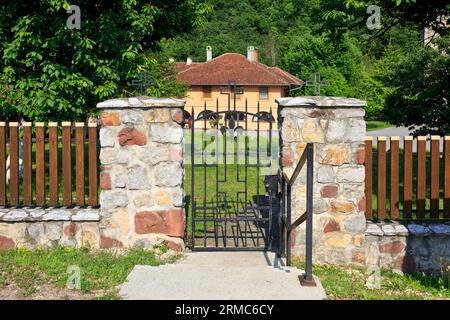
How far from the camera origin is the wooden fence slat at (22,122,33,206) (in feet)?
21.1

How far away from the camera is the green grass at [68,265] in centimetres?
505

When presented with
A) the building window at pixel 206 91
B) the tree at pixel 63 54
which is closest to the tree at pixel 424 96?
the tree at pixel 63 54

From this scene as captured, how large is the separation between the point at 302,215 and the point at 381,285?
109 centimetres

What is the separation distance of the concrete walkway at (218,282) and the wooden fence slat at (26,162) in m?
1.86

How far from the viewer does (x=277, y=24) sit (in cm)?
5900

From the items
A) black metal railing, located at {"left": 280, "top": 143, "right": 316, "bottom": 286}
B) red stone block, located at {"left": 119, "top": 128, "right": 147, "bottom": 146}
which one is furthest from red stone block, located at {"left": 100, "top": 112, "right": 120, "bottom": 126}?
black metal railing, located at {"left": 280, "top": 143, "right": 316, "bottom": 286}

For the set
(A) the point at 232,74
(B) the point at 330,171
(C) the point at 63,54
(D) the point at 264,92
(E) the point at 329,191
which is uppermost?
(A) the point at 232,74

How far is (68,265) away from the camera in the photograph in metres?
5.56

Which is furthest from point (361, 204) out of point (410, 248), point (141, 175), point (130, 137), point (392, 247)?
point (130, 137)

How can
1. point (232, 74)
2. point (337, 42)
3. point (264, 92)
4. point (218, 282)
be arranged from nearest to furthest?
point (218, 282)
point (337, 42)
point (264, 92)
point (232, 74)

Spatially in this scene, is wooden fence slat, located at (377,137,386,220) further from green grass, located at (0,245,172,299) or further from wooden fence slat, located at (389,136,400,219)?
green grass, located at (0,245,172,299)

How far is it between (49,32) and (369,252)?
6.11m

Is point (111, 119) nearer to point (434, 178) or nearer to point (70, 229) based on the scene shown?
point (70, 229)

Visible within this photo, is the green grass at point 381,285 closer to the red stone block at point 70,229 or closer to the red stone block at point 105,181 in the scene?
the red stone block at point 105,181
